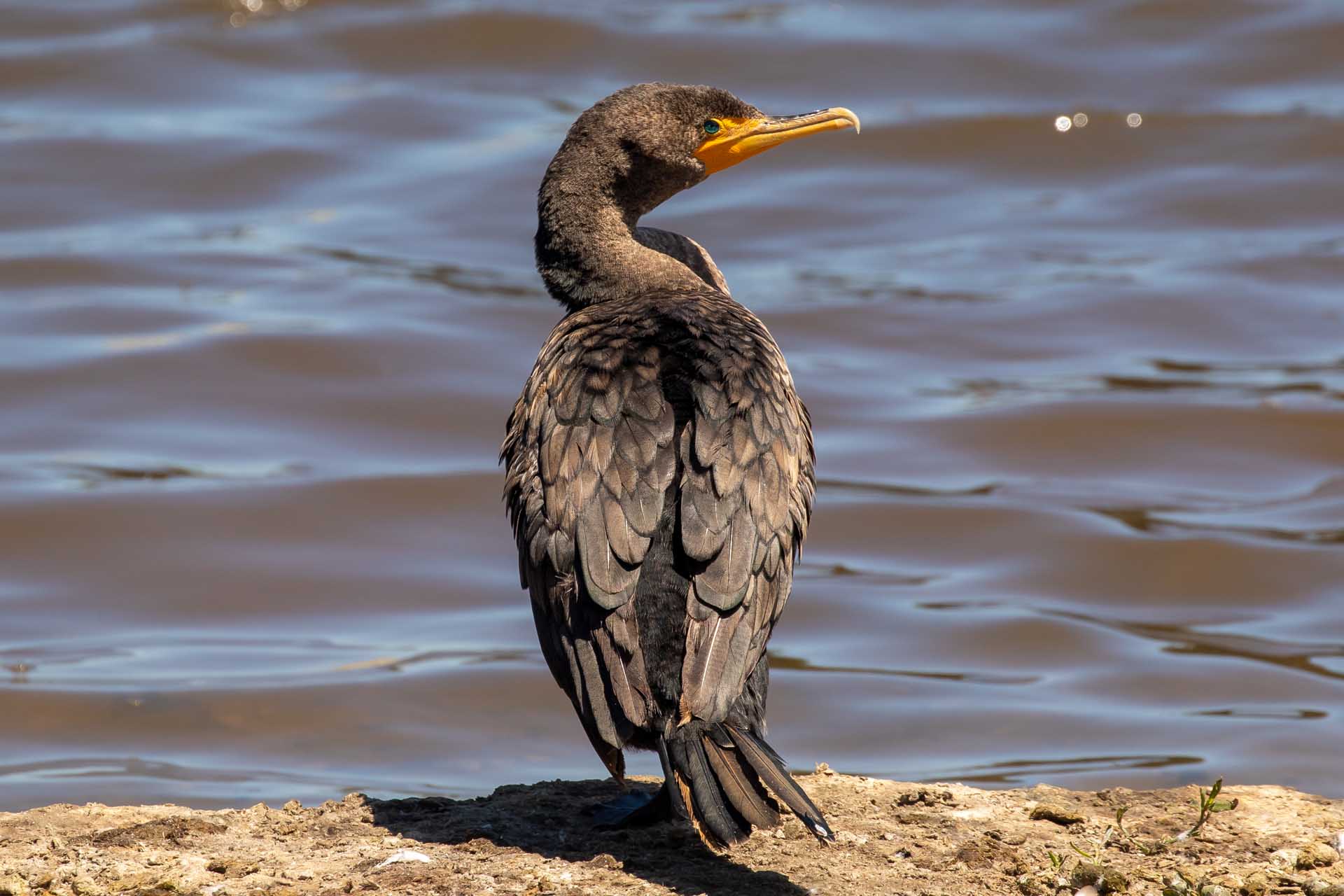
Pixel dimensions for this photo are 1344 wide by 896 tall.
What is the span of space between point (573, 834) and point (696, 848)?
38 cm

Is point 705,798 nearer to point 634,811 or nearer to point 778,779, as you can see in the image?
point 778,779

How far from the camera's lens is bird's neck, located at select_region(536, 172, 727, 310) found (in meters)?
5.55

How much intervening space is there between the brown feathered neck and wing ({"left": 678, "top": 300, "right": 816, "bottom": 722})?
641mm

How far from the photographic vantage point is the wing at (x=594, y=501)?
4211 mm

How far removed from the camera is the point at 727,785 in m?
3.99

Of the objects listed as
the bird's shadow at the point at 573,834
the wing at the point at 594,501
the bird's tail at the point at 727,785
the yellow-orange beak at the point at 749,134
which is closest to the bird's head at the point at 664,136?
the yellow-orange beak at the point at 749,134

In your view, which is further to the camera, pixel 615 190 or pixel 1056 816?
pixel 615 190

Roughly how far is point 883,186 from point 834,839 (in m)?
11.3

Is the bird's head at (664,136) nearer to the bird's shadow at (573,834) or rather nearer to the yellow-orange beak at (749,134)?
the yellow-orange beak at (749,134)

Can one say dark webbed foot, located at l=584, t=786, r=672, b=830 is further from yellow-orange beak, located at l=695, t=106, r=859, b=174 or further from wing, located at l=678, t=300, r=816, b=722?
yellow-orange beak, located at l=695, t=106, r=859, b=174

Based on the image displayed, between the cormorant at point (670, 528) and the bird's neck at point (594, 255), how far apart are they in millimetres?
46

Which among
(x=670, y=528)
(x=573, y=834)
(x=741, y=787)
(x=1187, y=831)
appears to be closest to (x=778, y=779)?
(x=741, y=787)

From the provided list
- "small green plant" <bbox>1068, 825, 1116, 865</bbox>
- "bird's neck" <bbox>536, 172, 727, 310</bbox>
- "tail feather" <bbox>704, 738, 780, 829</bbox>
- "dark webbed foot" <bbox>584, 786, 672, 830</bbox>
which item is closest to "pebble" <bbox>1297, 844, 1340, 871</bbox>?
"small green plant" <bbox>1068, 825, 1116, 865</bbox>

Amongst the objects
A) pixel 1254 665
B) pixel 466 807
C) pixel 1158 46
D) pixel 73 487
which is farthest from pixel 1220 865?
pixel 1158 46
